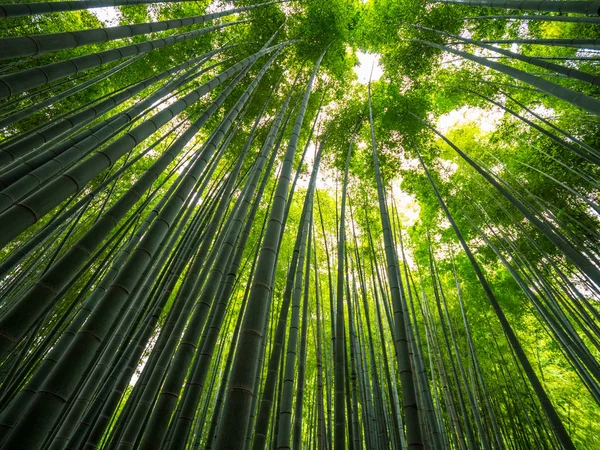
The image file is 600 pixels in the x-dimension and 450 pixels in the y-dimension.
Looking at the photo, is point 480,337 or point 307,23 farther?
point 480,337

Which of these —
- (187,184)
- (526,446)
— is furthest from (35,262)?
(526,446)

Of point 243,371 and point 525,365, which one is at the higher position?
point 525,365

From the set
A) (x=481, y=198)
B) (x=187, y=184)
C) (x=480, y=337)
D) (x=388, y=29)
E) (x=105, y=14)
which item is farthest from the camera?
(x=481, y=198)

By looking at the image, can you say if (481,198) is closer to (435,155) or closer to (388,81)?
(435,155)

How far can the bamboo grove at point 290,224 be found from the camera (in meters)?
1.45

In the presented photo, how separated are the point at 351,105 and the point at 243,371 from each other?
5436mm

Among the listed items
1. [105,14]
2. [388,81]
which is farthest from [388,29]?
[105,14]

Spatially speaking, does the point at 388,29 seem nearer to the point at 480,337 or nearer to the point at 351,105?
the point at 351,105

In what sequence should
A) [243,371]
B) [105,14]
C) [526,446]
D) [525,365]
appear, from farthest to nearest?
[105,14], [526,446], [525,365], [243,371]

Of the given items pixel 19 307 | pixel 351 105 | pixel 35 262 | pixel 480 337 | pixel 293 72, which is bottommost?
pixel 19 307

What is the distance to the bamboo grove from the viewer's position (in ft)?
4.75

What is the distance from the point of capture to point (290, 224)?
20.8 ft

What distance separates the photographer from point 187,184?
1.62 meters

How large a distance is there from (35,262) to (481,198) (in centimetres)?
675
